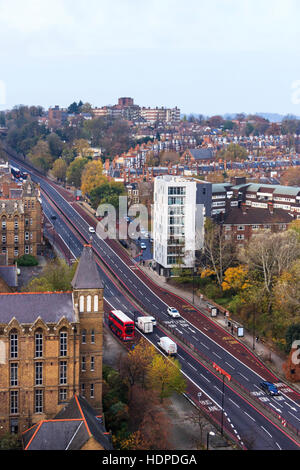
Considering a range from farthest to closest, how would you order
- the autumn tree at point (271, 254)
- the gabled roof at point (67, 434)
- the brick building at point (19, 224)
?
1. the brick building at point (19, 224)
2. the autumn tree at point (271, 254)
3. the gabled roof at point (67, 434)

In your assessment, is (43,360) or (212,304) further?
(212,304)

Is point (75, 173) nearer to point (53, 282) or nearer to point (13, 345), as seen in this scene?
point (53, 282)

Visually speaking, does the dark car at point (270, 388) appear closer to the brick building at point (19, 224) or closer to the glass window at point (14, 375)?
the glass window at point (14, 375)

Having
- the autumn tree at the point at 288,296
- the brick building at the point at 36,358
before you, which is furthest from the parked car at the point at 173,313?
the brick building at the point at 36,358

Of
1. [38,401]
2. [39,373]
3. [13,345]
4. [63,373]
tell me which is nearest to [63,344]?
[63,373]

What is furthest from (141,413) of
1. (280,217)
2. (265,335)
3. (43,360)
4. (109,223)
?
(109,223)

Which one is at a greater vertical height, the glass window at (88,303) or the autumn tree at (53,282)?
the glass window at (88,303)

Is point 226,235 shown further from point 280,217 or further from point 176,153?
point 176,153
